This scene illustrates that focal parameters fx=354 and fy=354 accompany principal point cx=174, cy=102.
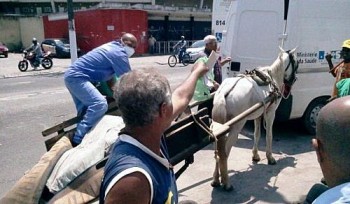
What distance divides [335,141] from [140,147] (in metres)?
0.84

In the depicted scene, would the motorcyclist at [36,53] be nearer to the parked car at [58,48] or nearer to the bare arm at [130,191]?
the parked car at [58,48]

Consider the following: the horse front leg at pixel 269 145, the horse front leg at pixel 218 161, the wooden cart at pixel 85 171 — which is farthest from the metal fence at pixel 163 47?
the wooden cart at pixel 85 171

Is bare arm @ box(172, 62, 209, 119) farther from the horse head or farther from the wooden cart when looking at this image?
the horse head

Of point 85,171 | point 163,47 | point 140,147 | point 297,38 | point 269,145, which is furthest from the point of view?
point 163,47

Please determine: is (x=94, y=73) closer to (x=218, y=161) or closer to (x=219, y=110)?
(x=219, y=110)

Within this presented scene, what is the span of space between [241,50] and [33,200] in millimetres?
4819

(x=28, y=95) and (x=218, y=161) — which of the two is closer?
(x=218, y=161)

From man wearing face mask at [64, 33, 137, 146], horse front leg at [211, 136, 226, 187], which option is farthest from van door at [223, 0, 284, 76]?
man wearing face mask at [64, 33, 137, 146]

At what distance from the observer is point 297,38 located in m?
6.01

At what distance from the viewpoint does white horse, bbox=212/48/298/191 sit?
4.56 metres

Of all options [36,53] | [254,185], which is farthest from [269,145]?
[36,53]

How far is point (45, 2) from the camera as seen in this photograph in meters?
42.2

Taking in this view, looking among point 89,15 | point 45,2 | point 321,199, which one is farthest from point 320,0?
point 45,2

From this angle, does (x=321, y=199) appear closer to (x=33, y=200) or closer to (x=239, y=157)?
(x=33, y=200)
